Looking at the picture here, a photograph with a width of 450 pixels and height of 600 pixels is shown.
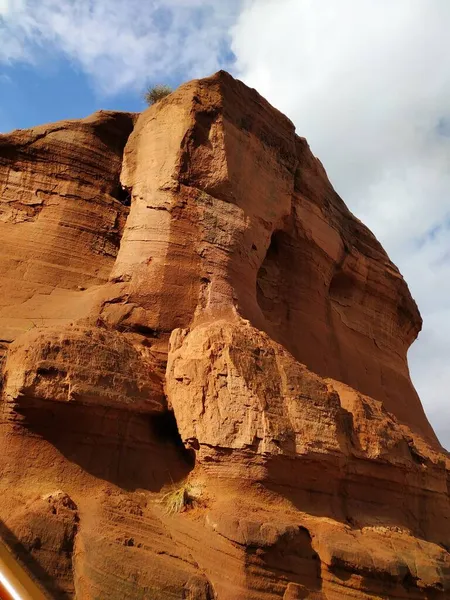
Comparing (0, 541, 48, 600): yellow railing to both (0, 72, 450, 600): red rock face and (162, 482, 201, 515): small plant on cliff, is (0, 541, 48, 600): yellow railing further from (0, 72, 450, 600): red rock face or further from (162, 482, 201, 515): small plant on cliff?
(162, 482, 201, 515): small plant on cliff

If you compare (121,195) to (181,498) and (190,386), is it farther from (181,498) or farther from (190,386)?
(181,498)

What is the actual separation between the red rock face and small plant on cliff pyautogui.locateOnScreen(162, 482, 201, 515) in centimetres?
3

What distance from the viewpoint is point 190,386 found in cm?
877

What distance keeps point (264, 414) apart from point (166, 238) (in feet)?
11.9

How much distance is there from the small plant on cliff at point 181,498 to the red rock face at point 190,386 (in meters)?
0.03

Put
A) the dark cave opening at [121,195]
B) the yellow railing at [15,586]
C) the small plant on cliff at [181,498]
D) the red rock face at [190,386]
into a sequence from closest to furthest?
1. the yellow railing at [15,586]
2. the red rock face at [190,386]
3. the small plant on cliff at [181,498]
4. the dark cave opening at [121,195]

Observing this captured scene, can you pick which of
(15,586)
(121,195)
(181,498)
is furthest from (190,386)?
(121,195)

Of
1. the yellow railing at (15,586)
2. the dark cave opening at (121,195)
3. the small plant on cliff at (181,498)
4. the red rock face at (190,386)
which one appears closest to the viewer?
the yellow railing at (15,586)

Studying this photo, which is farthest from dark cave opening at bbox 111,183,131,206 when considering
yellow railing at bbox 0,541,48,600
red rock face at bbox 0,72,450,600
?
yellow railing at bbox 0,541,48,600

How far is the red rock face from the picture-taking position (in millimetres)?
7563

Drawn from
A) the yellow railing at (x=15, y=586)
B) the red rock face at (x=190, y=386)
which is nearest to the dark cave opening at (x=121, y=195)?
the red rock face at (x=190, y=386)

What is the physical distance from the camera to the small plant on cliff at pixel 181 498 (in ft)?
26.7

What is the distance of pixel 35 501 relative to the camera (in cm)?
734

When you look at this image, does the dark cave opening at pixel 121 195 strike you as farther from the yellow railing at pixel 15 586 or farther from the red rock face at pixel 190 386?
the yellow railing at pixel 15 586
